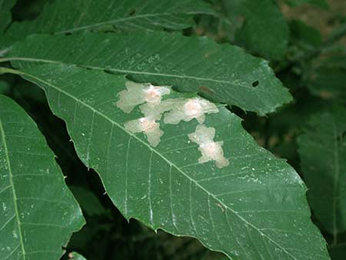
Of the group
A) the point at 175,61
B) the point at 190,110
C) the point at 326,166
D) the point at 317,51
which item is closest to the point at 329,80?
the point at 317,51

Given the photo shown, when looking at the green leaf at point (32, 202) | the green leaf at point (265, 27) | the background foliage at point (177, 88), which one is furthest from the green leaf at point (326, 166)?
the green leaf at point (32, 202)

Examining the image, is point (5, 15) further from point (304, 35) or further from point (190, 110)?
point (304, 35)

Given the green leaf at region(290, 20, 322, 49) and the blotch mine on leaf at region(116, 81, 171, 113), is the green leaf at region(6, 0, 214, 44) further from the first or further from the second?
the green leaf at region(290, 20, 322, 49)

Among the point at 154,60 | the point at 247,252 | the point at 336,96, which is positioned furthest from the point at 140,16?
the point at 336,96

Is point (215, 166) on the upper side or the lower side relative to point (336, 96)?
upper

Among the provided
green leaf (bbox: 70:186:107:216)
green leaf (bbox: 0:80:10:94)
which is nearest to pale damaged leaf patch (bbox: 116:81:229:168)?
green leaf (bbox: 0:80:10:94)

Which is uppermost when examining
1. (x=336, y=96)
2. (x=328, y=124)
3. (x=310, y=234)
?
(x=310, y=234)

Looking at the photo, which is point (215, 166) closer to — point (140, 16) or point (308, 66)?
point (140, 16)
